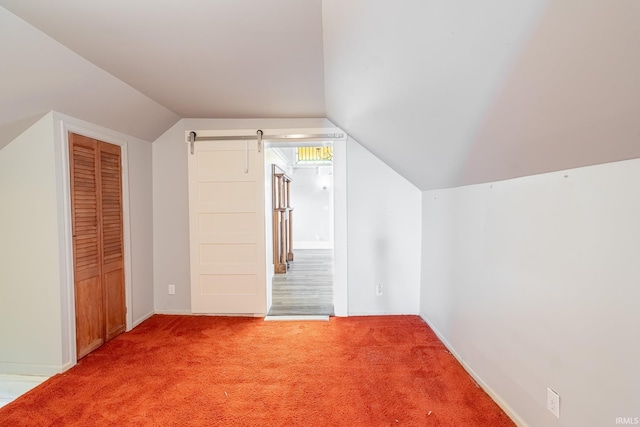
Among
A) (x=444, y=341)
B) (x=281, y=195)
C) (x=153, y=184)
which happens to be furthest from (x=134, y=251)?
(x=444, y=341)

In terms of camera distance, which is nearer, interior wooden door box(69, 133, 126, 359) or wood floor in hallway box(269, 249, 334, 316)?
interior wooden door box(69, 133, 126, 359)

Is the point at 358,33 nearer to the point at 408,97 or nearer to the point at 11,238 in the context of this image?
the point at 408,97

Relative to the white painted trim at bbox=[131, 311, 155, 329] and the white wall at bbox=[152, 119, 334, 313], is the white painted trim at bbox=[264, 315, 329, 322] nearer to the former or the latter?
the white wall at bbox=[152, 119, 334, 313]

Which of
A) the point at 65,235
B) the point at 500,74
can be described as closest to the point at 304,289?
the point at 65,235

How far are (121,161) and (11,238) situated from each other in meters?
1.06

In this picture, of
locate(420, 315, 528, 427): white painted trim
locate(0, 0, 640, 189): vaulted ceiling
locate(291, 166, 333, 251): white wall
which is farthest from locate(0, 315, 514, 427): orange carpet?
locate(291, 166, 333, 251): white wall

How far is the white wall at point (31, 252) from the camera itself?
2178 millimetres

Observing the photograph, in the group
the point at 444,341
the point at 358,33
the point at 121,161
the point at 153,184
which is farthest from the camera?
the point at 153,184

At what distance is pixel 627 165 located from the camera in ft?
3.44

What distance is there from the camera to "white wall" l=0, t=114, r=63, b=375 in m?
2.18

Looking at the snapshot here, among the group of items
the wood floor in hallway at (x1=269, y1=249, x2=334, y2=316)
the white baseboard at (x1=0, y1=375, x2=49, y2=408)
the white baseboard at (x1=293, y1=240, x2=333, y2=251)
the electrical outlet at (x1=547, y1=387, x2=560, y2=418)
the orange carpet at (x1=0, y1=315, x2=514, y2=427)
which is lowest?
the white baseboard at (x1=0, y1=375, x2=49, y2=408)

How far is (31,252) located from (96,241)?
440mm

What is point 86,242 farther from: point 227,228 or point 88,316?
point 227,228

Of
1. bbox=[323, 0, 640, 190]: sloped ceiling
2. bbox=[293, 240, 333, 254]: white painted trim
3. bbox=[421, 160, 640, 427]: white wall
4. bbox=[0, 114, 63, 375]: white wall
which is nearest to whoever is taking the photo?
bbox=[323, 0, 640, 190]: sloped ceiling
